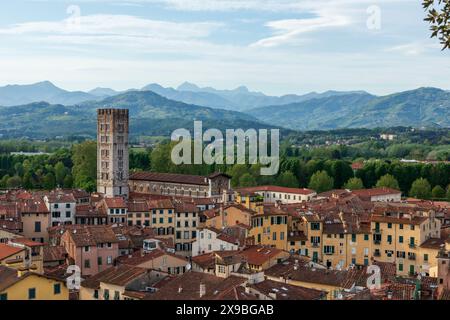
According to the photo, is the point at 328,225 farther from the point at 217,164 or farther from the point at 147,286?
the point at 217,164

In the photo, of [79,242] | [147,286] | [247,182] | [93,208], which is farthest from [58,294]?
[247,182]

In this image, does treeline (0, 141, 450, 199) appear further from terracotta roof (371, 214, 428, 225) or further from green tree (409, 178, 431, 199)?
terracotta roof (371, 214, 428, 225)

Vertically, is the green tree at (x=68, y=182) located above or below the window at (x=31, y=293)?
below

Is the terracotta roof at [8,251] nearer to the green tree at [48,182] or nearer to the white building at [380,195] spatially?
the white building at [380,195]

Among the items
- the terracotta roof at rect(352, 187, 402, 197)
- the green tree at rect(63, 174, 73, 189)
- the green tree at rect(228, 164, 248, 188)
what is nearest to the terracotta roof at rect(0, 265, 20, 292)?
the terracotta roof at rect(352, 187, 402, 197)

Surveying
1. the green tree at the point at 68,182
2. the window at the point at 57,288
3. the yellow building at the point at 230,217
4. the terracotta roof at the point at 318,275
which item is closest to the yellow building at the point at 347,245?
the yellow building at the point at 230,217

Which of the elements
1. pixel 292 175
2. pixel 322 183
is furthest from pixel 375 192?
pixel 292 175
